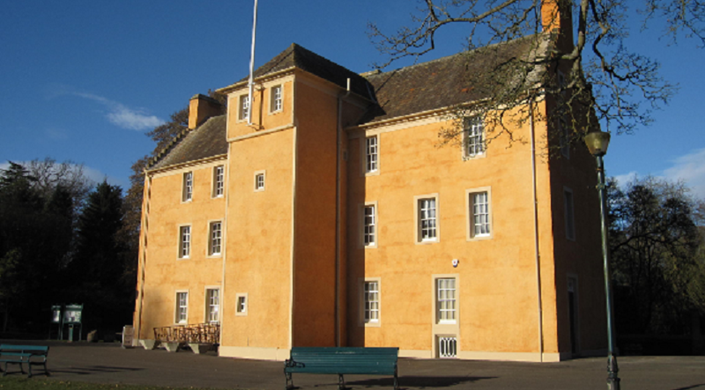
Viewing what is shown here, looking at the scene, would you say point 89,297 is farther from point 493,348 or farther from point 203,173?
point 493,348

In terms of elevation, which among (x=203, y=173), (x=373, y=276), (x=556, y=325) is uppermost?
(x=203, y=173)

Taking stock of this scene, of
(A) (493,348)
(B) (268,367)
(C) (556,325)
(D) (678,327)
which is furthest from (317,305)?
(D) (678,327)

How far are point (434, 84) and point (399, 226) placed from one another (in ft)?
21.8

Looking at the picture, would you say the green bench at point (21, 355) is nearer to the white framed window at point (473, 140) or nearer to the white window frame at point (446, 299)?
the white window frame at point (446, 299)

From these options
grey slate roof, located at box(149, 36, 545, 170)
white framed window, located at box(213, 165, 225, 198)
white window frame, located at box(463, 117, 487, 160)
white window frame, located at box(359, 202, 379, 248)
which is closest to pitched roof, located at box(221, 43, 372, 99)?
grey slate roof, located at box(149, 36, 545, 170)

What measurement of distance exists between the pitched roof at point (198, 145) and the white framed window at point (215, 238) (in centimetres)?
355

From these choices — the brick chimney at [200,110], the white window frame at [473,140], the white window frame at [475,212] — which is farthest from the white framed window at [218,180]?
the white window frame at [475,212]

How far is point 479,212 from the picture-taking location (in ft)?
75.3

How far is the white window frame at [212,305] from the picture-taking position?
95.7ft

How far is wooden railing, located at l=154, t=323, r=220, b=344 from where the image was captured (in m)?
28.0

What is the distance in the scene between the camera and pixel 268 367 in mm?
19953

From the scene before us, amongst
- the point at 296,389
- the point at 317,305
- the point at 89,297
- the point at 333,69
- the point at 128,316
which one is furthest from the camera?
the point at 128,316

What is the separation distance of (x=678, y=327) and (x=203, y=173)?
30.7 metres

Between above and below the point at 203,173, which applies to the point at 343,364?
below
